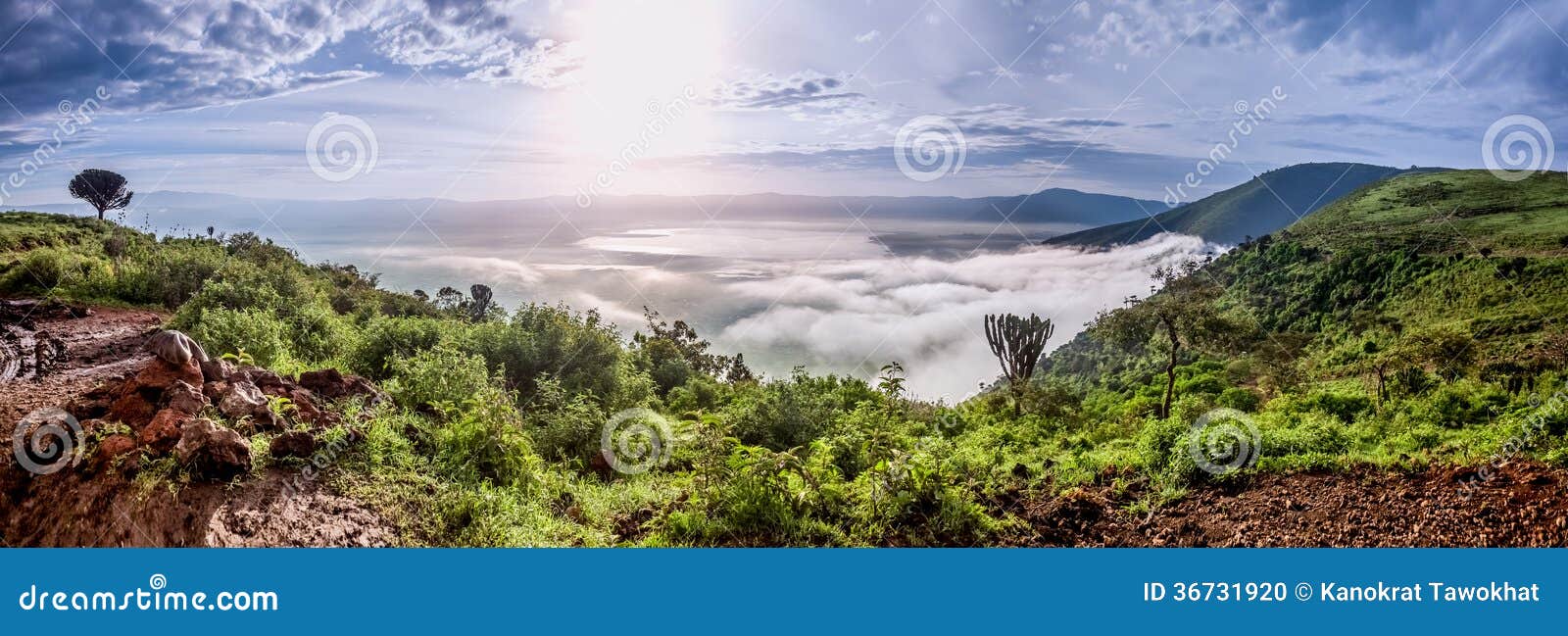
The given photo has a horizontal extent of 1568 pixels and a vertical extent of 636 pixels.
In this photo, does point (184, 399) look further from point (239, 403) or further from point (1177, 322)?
point (1177, 322)

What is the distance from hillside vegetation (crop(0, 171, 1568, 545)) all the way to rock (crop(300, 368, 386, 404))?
305mm

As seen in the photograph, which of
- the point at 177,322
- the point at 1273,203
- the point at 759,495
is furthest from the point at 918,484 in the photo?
the point at 1273,203

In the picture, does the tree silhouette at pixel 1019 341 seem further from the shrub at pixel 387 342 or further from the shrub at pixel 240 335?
the shrub at pixel 240 335

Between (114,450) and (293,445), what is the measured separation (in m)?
0.98

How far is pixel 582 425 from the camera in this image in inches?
308

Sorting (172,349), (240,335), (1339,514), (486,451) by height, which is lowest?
(1339,514)

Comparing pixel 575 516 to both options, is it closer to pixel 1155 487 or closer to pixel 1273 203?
pixel 1155 487

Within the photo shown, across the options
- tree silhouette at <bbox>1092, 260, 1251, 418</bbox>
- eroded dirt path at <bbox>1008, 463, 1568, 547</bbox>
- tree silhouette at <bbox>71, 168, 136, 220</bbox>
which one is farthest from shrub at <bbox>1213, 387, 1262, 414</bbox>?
tree silhouette at <bbox>71, 168, 136, 220</bbox>

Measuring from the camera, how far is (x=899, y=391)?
10258 mm

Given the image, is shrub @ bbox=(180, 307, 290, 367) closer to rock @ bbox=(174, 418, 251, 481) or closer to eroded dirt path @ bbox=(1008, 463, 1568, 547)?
rock @ bbox=(174, 418, 251, 481)

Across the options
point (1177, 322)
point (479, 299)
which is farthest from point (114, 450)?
point (479, 299)

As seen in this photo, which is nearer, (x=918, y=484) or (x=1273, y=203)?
(x=918, y=484)

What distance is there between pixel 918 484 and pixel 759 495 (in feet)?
3.97

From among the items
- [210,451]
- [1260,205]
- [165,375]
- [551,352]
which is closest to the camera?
[210,451]
